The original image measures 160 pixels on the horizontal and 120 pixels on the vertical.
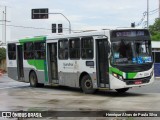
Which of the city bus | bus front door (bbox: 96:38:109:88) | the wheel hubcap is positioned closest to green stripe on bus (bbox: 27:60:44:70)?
the city bus

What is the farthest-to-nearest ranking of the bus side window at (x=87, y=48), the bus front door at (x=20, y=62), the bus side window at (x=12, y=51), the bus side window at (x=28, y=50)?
the bus side window at (x=12, y=51) < the bus front door at (x=20, y=62) < the bus side window at (x=28, y=50) < the bus side window at (x=87, y=48)

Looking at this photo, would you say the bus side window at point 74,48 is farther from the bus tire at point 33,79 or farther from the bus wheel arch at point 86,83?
the bus tire at point 33,79

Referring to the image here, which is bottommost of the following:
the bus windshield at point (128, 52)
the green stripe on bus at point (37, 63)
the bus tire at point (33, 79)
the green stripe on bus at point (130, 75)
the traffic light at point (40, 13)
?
the bus tire at point (33, 79)

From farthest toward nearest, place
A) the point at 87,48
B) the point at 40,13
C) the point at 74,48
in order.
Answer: the point at 40,13
the point at 74,48
the point at 87,48

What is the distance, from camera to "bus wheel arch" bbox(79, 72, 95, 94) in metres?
19.7

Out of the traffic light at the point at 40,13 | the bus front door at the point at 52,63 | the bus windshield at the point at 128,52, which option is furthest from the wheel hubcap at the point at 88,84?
the traffic light at the point at 40,13

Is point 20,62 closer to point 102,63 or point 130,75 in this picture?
point 102,63

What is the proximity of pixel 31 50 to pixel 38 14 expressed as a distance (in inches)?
825

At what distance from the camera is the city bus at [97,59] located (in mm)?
18281

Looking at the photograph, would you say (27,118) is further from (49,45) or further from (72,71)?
(49,45)

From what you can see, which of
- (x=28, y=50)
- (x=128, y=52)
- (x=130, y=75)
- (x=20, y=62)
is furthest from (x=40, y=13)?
(x=130, y=75)

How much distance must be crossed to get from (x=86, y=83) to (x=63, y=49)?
100 inches

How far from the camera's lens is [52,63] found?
2284 cm

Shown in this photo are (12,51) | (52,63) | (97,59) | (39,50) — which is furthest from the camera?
(12,51)
